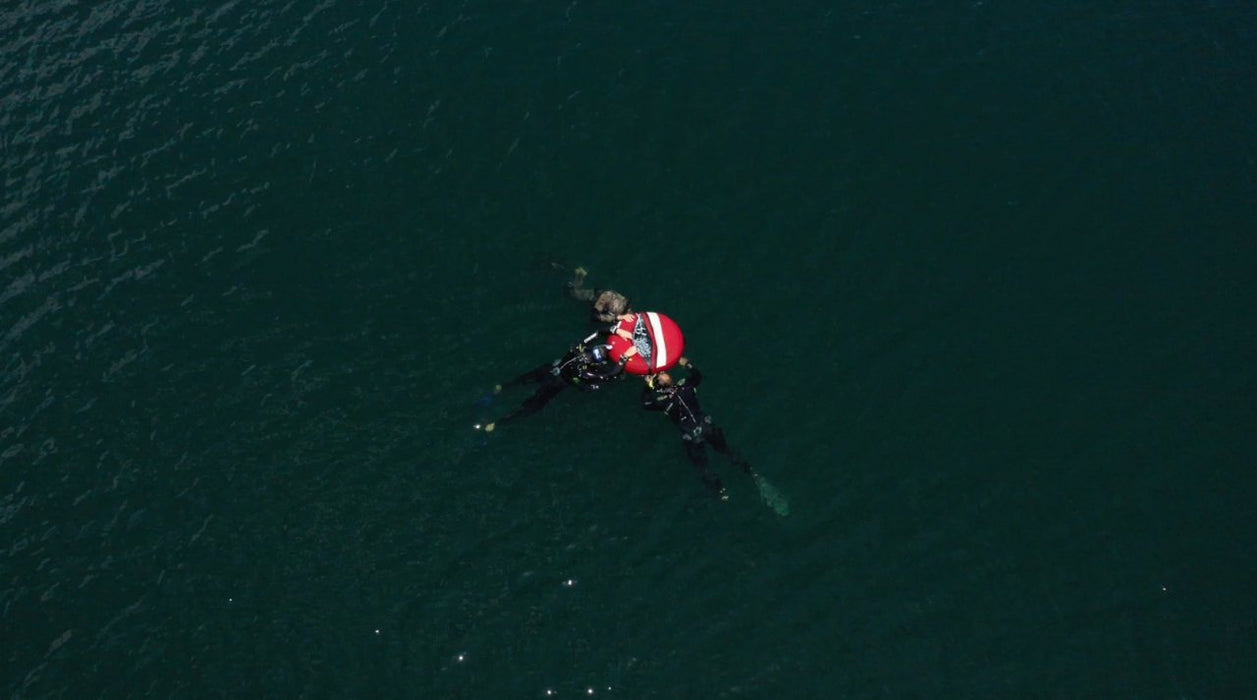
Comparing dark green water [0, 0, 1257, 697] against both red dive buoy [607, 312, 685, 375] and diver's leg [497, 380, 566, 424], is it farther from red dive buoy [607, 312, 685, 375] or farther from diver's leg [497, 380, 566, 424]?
red dive buoy [607, 312, 685, 375]

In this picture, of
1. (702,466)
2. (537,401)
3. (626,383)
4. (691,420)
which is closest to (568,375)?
(537,401)

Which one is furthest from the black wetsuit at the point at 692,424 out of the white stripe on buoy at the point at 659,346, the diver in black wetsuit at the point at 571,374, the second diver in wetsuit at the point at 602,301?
the second diver in wetsuit at the point at 602,301

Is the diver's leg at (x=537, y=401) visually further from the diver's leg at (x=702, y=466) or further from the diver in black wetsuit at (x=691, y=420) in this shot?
the diver's leg at (x=702, y=466)

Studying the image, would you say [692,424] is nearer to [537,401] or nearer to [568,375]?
[568,375]

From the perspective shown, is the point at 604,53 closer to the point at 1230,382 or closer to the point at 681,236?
the point at 681,236

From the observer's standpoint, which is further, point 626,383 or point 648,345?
point 626,383

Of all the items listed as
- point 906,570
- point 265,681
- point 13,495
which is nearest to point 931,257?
point 906,570

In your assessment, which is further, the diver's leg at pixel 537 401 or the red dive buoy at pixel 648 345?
the diver's leg at pixel 537 401
